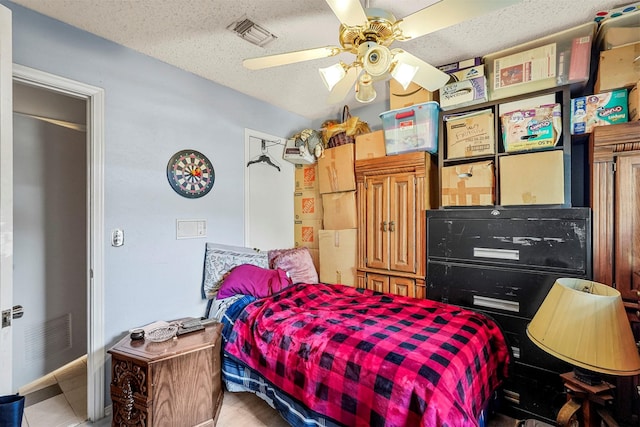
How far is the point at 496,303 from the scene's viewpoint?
2.06m

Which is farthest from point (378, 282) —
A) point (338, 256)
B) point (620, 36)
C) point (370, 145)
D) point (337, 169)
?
point (620, 36)

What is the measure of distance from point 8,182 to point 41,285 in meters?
1.80

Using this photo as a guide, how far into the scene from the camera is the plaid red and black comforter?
1323 mm

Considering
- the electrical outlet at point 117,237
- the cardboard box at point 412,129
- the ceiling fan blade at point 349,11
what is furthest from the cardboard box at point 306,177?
the ceiling fan blade at point 349,11

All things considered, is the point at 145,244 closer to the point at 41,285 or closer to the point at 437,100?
the point at 41,285

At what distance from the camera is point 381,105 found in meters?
3.10

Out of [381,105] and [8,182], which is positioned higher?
[381,105]

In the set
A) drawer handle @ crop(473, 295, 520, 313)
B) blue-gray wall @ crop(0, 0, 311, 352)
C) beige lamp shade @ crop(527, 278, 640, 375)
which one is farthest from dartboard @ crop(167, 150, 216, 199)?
beige lamp shade @ crop(527, 278, 640, 375)

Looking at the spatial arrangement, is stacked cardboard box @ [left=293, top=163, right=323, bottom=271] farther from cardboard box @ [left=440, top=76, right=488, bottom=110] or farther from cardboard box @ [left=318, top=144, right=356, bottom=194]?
cardboard box @ [left=440, top=76, right=488, bottom=110]

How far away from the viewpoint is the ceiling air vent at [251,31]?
6.01 ft

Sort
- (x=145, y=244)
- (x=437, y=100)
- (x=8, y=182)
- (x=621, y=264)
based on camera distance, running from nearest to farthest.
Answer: (x=8, y=182) < (x=621, y=264) < (x=145, y=244) < (x=437, y=100)

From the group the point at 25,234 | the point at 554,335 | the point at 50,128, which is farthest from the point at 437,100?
the point at 25,234

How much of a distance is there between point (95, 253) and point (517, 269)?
9.57ft

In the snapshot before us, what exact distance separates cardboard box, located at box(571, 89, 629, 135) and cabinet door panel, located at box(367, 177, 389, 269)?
1.35 m
